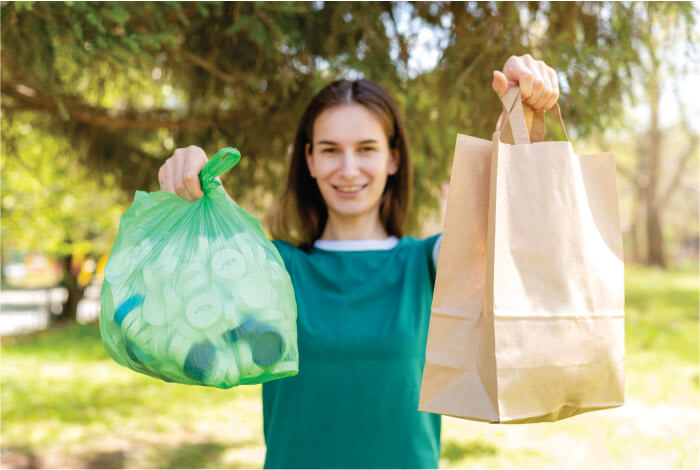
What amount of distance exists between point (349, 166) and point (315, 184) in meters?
0.42

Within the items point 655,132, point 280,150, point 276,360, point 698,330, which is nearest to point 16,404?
point 280,150

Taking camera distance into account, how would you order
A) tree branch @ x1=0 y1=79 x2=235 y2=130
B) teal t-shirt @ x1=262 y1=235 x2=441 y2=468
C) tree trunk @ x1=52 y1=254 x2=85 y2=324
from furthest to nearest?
tree trunk @ x1=52 y1=254 x2=85 y2=324
tree branch @ x1=0 y1=79 x2=235 y2=130
teal t-shirt @ x1=262 y1=235 x2=441 y2=468

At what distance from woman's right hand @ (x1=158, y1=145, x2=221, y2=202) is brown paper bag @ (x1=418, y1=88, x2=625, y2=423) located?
2.14 feet

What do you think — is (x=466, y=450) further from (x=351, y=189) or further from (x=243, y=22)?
(x=243, y=22)

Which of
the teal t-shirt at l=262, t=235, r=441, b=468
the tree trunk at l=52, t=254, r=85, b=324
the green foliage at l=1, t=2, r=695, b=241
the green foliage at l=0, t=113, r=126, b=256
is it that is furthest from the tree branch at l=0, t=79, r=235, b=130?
the tree trunk at l=52, t=254, r=85, b=324

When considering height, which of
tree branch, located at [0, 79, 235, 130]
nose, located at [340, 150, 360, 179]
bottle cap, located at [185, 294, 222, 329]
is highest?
tree branch, located at [0, 79, 235, 130]

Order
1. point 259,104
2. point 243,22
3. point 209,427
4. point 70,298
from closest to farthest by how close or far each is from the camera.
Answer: point 243,22
point 259,104
point 209,427
point 70,298

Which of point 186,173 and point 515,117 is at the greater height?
point 515,117

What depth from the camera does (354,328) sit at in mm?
1750

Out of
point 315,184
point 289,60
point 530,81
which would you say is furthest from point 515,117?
point 289,60

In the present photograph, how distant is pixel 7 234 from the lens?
345 inches

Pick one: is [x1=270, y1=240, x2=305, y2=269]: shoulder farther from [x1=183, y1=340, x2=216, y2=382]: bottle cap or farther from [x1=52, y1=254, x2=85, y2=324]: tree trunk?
[x1=52, y1=254, x2=85, y2=324]: tree trunk

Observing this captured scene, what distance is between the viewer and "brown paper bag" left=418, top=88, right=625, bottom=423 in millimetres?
1238

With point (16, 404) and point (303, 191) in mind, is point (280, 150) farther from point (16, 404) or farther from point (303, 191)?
point (16, 404)
